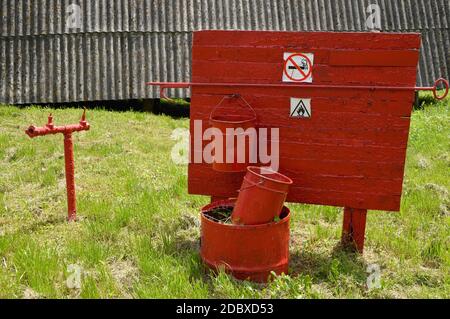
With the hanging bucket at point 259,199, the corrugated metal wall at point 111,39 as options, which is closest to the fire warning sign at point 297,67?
the hanging bucket at point 259,199

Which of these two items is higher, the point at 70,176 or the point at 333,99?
the point at 333,99

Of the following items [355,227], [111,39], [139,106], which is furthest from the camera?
[139,106]

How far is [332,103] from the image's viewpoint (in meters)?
4.73

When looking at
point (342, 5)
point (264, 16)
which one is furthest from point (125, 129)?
point (342, 5)

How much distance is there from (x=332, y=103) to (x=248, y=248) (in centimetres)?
153

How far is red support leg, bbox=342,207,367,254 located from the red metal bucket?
0.86 m

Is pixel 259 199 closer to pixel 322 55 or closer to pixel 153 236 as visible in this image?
pixel 322 55

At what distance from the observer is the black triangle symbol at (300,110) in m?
4.76

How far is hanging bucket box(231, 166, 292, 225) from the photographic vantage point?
4.28m

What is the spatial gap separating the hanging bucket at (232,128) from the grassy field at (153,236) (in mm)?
905

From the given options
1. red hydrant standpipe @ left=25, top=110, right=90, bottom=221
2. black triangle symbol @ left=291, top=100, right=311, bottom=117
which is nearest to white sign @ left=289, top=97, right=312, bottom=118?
black triangle symbol @ left=291, top=100, right=311, bottom=117

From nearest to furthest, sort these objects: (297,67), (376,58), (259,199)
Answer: (259,199) → (376,58) → (297,67)

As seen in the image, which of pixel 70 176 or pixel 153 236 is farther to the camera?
pixel 70 176

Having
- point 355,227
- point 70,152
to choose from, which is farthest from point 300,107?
point 70,152
